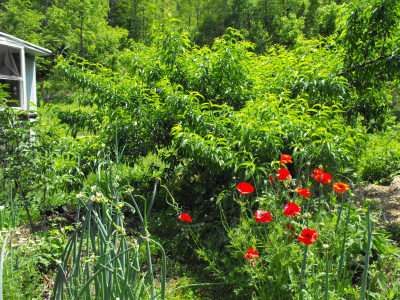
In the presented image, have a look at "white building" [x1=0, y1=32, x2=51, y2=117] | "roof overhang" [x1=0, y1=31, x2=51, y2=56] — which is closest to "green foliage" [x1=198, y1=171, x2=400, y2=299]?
"white building" [x1=0, y1=32, x2=51, y2=117]

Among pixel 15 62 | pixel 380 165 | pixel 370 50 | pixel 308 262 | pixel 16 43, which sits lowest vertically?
pixel 308 262

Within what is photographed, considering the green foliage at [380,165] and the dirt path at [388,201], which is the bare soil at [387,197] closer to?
the dirt path at [388,201]

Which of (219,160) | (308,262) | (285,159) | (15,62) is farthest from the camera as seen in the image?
(15,62)

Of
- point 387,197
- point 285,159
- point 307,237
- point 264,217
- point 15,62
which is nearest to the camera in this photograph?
point 307,237

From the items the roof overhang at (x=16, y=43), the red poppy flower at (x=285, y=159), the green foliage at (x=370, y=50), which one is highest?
the roof overhang at (x=16, y=43)

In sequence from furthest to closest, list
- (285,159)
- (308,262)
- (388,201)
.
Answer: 1. (388,201)
2. (285,159)
3. (308,262)

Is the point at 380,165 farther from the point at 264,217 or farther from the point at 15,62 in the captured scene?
the point at 15,62

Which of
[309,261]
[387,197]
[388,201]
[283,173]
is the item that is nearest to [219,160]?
[283,173]

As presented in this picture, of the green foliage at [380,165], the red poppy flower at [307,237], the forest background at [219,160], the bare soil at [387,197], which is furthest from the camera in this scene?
the green foliage at [380,165]

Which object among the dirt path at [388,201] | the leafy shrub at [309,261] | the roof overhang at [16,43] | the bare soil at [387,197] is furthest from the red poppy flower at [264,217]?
the roof overhang at [16,43]

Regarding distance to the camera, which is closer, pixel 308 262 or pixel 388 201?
pixel 308 262

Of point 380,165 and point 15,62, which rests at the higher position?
point 15,62

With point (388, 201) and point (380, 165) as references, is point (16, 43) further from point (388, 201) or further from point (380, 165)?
point (388, 201)

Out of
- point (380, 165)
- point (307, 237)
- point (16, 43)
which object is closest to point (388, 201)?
point (380, 165)
